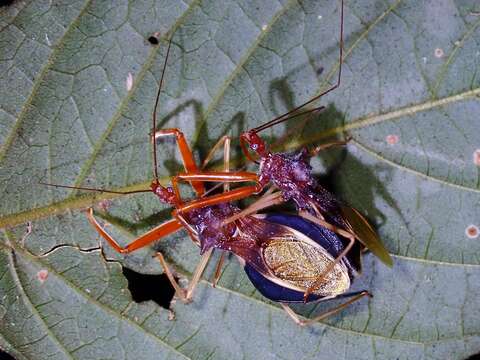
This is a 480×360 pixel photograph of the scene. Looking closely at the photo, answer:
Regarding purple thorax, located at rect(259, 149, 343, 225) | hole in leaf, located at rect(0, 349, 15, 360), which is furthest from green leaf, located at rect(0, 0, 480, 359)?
hole in leaf, located at rect(0, 349, 15, 360)

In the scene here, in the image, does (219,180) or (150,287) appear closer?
(219,180)

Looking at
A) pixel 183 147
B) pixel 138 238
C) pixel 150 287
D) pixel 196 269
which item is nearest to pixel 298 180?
pixel 183 147

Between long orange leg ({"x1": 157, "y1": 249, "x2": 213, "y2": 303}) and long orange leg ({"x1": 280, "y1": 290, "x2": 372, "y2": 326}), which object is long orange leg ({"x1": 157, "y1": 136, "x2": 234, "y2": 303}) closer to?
long orange leg ({"x1": 157, "y1": 249, "x2": 213, "y2": 303})

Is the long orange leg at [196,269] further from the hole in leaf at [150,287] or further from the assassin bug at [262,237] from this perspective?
the hole in leaf at [150,287]

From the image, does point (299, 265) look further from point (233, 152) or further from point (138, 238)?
point (138, 238)

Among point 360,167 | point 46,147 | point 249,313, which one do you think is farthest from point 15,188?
point 360,167

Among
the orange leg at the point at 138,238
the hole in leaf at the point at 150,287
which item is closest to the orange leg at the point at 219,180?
the orange leg at the point at 138,238

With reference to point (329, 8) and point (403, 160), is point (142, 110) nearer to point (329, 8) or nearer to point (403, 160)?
point (329, 8)
